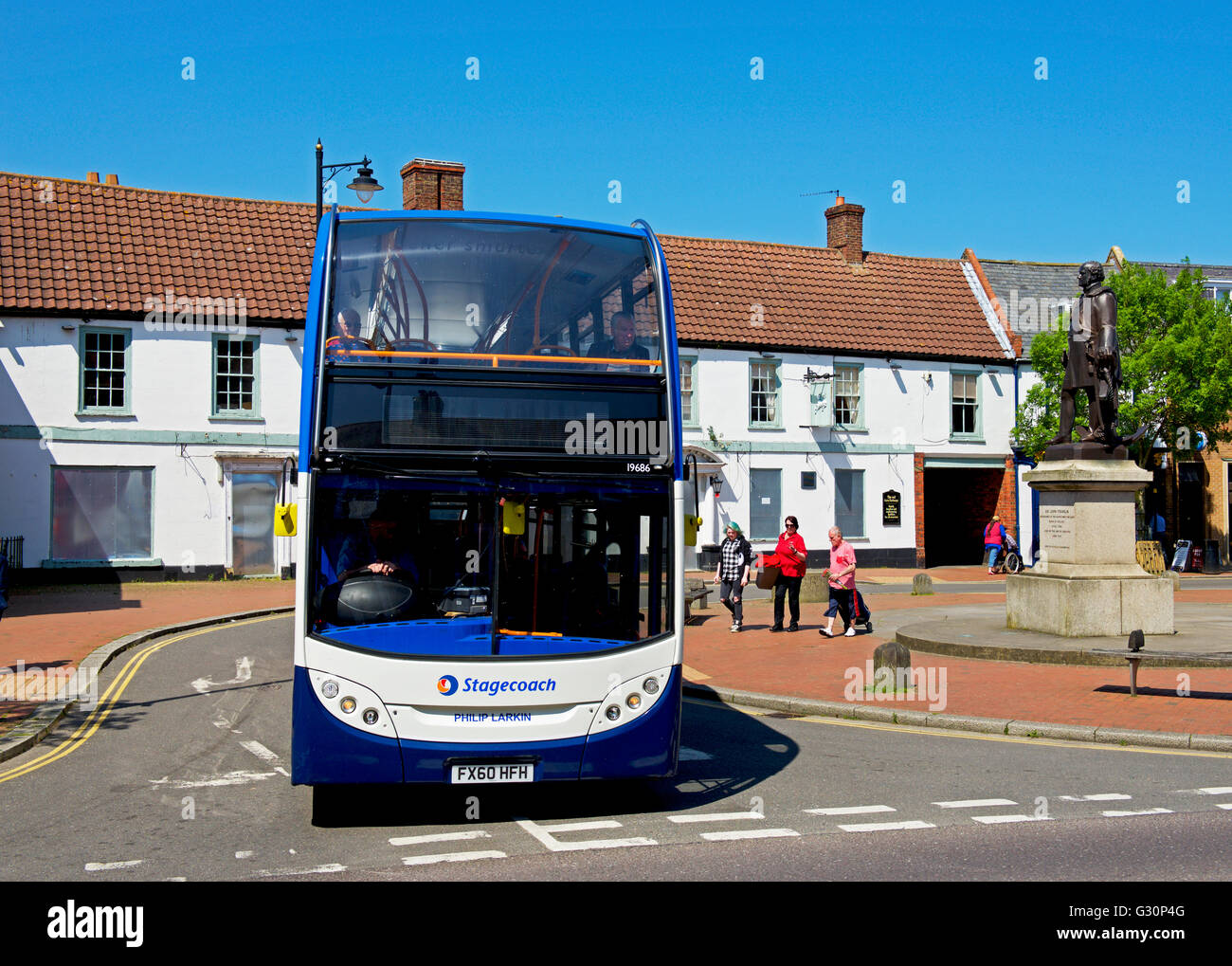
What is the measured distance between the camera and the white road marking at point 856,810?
8195mm

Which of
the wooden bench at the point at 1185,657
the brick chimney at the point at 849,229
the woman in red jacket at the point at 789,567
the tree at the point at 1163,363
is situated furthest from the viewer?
the brick chimney at the point at 849,229

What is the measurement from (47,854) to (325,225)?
4445 millimetres

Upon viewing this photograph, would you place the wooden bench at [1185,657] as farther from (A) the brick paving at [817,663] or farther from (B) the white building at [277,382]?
(B) the white building at [277,382]

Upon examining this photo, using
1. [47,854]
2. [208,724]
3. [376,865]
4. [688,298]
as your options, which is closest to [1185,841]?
[376,865]

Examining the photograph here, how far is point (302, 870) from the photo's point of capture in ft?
22.2

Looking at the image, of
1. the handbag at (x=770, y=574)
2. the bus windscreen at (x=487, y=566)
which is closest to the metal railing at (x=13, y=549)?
the handbag at (x=770, y=574)

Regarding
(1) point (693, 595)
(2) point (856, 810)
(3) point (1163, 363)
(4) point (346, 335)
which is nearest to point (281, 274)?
(1) point (693, 595)

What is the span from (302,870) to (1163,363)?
32950 mm

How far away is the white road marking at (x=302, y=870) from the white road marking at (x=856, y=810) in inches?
127

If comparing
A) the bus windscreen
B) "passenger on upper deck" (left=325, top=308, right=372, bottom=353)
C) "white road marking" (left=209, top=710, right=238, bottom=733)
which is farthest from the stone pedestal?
"passenger on upper deck" (left=325, top=308, right=372, bottom=353)

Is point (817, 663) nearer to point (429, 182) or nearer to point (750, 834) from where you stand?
point (750, 834)

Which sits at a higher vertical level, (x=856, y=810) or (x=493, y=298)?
(x=493, y=298)
